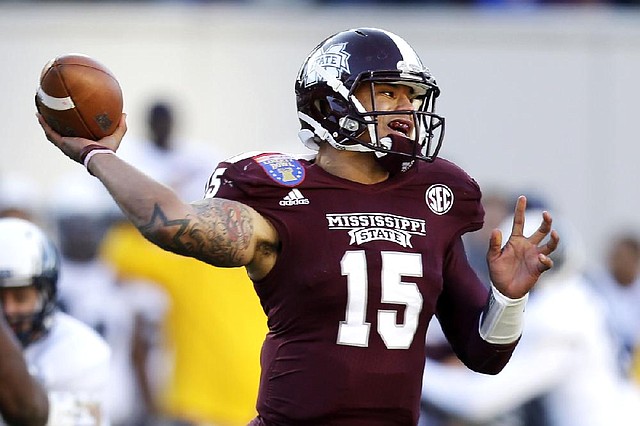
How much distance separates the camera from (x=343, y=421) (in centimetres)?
387

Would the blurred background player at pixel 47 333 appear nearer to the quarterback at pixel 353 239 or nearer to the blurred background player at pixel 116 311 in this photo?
the quarterback at pixel 353 239

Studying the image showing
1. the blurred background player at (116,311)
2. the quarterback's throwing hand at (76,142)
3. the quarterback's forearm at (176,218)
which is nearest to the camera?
the quarterback's forearm at (176,218)

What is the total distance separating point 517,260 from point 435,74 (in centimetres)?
745

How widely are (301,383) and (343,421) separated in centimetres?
15

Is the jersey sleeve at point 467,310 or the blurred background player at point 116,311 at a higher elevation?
the jersey sleeve at point 467,310

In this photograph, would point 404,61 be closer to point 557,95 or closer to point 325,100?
point 325,100

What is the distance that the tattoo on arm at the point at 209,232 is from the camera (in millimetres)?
3699

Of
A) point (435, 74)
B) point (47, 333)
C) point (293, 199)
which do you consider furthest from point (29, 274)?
point (435, 74)

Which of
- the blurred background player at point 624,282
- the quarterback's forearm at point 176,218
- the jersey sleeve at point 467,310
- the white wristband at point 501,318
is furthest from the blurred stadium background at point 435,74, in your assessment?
the quarterback's forearm at point 176,218

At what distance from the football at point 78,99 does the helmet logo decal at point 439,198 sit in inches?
34.2

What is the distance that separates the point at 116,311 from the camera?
855 centimetres

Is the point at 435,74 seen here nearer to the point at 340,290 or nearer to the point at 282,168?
the point at 282,168

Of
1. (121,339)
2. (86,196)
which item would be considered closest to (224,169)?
(121,339)

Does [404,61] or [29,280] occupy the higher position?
[404,61]
